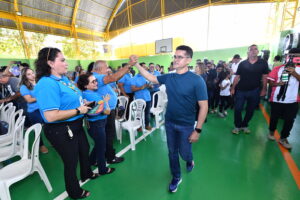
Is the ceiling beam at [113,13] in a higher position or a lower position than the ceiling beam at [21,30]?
higher

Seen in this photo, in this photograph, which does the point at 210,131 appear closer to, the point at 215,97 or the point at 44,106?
the point at 215,97

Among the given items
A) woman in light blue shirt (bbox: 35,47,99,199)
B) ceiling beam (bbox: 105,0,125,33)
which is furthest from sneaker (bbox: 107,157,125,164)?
ceiling beam (bbox: 105,0,125,33)

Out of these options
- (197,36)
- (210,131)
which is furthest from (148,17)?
(210,131)

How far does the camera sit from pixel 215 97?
4.54m

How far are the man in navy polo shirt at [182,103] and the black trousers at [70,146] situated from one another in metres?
1.00

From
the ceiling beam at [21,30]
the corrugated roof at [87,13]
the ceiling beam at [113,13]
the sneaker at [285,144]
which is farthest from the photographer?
the ceiling beam at [113,13]

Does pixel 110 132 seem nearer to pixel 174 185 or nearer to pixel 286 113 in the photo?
pixel 174 185

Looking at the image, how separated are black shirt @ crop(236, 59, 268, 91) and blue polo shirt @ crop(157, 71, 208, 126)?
188 centimetres

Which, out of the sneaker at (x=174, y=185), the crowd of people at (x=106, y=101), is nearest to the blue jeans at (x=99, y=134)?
the crowd of people at (x=106, y=101)

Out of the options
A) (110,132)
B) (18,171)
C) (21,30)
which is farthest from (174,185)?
(21,30)

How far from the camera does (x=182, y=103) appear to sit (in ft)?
5.01

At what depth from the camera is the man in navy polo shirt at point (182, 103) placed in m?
1.45

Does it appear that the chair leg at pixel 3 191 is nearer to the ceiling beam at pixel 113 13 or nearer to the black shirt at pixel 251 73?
the black shirt at pixel 251 73

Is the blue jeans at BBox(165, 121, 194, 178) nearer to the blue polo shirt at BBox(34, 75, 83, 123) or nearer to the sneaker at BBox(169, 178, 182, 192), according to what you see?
the sneaker at BBox(169, 178, 182, 192)
